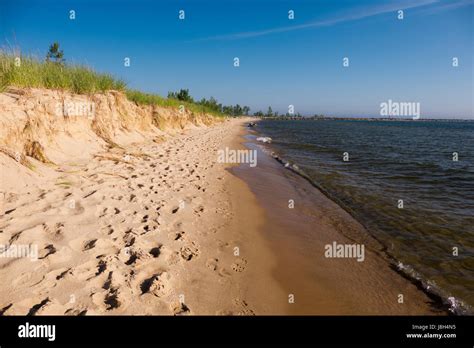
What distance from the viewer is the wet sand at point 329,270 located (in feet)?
11.8

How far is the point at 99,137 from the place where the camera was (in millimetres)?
10570

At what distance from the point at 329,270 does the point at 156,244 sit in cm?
294

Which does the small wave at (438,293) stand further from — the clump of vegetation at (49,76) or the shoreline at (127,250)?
the clump of vegetation at (49,76)

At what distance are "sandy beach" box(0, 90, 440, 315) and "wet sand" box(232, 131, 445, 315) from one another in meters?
0.02

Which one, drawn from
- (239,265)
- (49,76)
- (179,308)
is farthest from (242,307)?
(49,76)

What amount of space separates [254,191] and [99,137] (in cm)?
679

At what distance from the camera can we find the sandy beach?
3.13 metres

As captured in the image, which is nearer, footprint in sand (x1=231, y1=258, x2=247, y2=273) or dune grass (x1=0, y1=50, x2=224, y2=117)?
footprint in sand (x1=231, y1=258, x2=247, y2=273)

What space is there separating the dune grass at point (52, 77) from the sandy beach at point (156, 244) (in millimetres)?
691

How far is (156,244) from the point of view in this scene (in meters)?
4.29

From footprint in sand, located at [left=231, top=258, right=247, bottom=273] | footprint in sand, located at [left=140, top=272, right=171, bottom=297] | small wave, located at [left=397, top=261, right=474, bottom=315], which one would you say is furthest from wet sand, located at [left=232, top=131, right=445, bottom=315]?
footprint in sand, located at [left=140, top=272, right=171, bottom=297]

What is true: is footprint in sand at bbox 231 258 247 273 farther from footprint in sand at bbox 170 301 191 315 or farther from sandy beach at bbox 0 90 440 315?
footprint in sand at bbox 170 301 191 315
